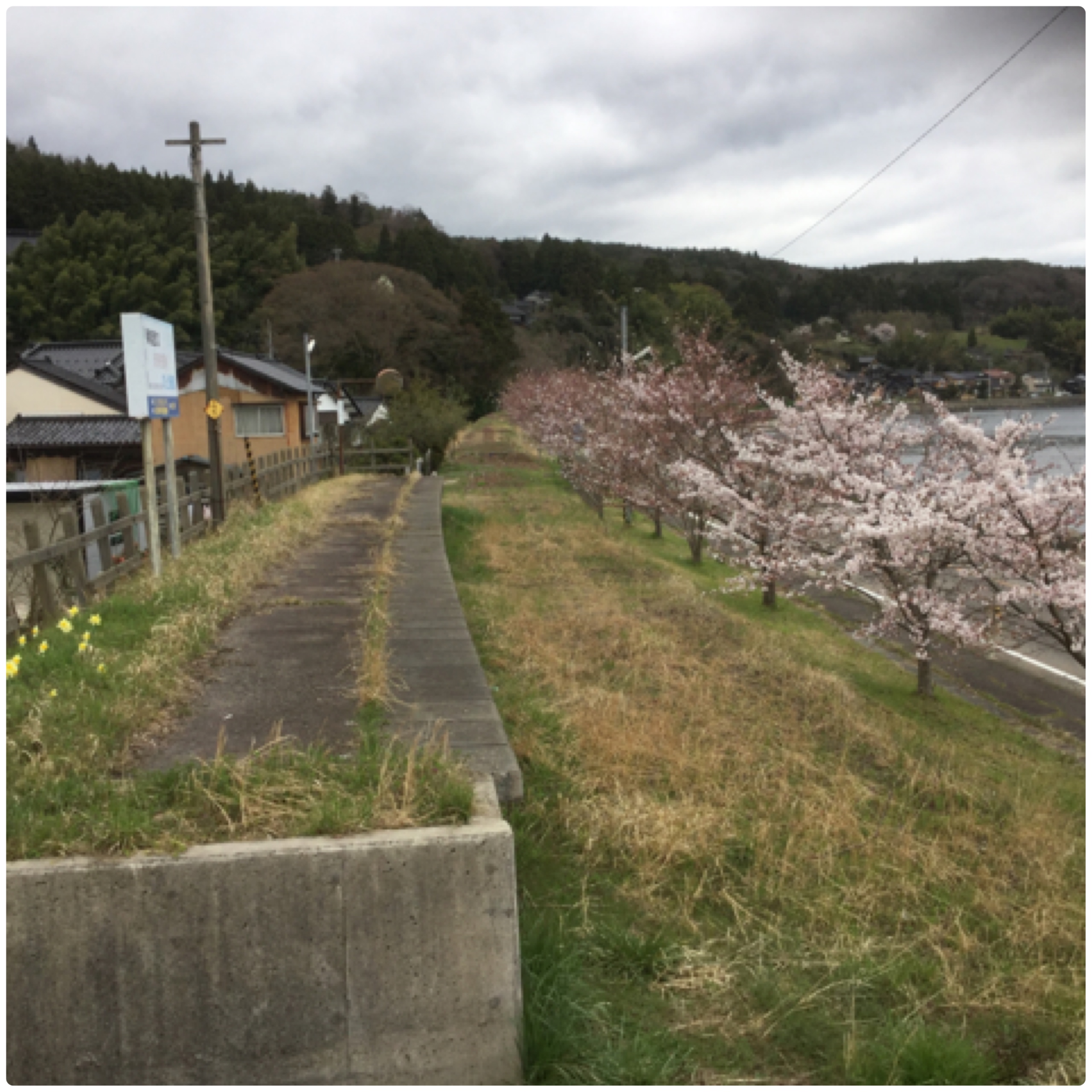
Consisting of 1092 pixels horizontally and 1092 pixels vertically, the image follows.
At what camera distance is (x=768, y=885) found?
4.12 meters

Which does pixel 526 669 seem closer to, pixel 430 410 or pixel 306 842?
pixel 306 842

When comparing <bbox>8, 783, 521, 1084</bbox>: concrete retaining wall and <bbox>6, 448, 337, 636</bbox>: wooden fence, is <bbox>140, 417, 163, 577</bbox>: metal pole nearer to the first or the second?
<bbox>6, 448, 337, 636</bbox>: wooden fence

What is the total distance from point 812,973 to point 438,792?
4.80ft

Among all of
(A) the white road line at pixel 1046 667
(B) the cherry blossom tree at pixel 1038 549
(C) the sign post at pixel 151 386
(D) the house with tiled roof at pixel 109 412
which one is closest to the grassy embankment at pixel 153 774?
(C) the sign post at pixel 151 386

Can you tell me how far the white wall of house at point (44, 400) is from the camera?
27.1 metres

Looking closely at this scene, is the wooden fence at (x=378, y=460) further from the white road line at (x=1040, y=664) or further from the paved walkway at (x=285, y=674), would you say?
the paved walkway at (x=285, y=674)

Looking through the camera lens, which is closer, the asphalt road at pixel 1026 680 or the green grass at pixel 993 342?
the asphalt road at pixel 1026 680

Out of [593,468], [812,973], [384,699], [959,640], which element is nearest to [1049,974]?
[812,973]

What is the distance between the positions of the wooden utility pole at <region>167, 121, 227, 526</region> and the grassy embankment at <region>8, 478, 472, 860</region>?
902 cm

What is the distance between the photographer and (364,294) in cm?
5447

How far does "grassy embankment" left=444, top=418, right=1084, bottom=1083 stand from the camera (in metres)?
3.18

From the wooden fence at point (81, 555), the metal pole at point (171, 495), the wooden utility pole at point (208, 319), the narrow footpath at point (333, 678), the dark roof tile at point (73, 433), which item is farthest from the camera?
the dark roof tile at point (73, 433)

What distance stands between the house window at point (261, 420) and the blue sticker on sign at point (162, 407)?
2452 cm

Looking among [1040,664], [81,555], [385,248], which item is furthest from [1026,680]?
[385,248]
